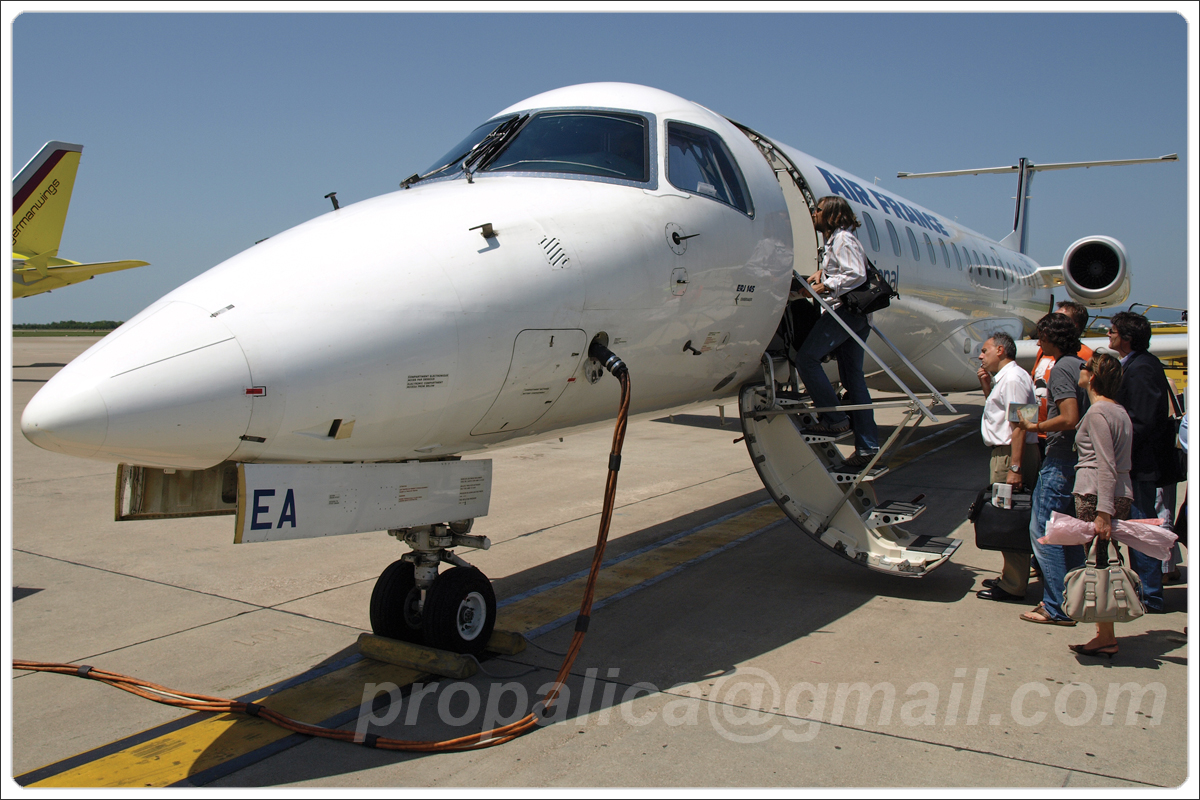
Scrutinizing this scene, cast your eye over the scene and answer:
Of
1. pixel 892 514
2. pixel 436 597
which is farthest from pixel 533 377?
pixel 892 514

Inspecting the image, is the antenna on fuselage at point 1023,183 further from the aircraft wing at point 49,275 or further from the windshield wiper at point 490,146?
the aircraft wing at point 49,275

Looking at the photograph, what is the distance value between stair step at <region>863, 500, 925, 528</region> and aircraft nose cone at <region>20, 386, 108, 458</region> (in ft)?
17.4

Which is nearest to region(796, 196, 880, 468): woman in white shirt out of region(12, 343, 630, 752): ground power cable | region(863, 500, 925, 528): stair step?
region(863, 500, 925, 528): stair step

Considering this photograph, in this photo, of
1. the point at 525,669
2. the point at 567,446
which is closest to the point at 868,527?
the point at 525,669

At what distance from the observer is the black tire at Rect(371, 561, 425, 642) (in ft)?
16.8

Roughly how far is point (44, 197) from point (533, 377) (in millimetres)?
31113

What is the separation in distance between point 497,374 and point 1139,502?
4.63 meters

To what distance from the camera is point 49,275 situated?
29453 millimetres

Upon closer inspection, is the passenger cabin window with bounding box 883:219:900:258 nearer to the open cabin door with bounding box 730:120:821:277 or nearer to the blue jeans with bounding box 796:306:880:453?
the open cabin door with bounding box 730:120:821:277

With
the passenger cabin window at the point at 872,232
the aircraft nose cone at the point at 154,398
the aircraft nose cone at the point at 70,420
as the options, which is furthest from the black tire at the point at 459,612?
the passenger cabin window at the point at 872,232

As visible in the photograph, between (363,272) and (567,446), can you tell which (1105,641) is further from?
(567,446)

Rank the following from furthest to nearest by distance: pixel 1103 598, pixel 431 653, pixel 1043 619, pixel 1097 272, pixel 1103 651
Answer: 1. pixel 1097 272
2. pixel 1043 619
3. pixel 1103 651
4. pixel 431 653
5. pixel 1103 598

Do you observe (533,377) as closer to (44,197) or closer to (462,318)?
(462,318)

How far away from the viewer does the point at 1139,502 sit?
5.85 metres
